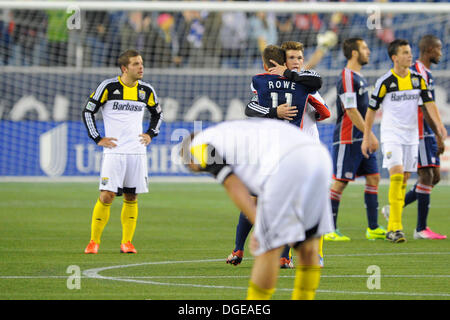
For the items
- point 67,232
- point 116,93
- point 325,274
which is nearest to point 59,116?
point 67,232

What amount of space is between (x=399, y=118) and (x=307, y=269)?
232 inches

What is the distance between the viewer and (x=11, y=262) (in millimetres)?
8758

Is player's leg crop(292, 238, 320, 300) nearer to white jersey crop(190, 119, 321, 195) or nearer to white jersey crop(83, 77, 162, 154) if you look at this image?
white jersey crop(190, 119, 321, 195)

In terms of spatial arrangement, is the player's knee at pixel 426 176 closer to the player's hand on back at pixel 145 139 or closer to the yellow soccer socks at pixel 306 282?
the player's hand on back at pixel 145 139

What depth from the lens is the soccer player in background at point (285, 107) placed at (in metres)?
7.95

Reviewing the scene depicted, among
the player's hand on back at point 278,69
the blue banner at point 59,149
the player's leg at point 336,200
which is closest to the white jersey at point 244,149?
the player's hand on back at point 278,69

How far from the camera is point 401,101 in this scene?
1073cm

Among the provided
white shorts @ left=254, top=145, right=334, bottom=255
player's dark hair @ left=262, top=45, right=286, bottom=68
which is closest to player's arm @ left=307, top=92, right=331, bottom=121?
player's dark hair @ left=262, top=45, right=286, bottom=68

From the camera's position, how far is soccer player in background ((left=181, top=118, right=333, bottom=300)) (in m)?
4.82

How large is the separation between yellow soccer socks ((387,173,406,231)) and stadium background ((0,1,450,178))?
Result: 35.1ft

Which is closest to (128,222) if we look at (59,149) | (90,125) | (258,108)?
(90,125)

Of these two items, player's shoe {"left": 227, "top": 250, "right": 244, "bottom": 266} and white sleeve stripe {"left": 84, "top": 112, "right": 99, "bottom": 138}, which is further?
white sleeve stripe {"left": 84, "top": 112, "right": 99, "bottom": 138}

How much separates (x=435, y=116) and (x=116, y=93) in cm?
382
